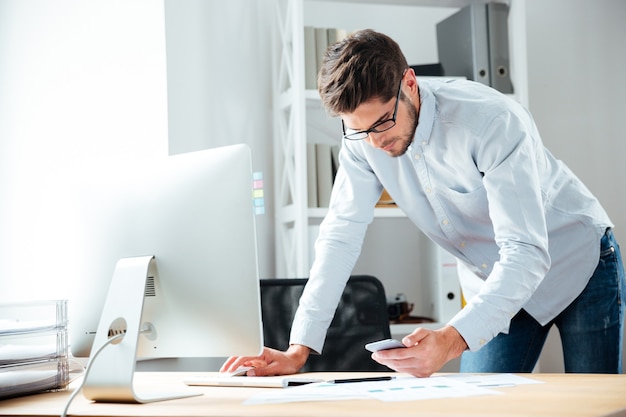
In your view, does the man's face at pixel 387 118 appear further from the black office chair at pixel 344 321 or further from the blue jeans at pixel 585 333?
the blue jeans at pixel 585 333

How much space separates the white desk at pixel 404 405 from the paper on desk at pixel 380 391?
0.04 metres

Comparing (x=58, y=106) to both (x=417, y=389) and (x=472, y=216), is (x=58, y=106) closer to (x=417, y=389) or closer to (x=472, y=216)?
(x=472, y=216)

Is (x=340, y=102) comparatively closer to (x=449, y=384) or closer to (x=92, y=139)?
(x=449, y=384)

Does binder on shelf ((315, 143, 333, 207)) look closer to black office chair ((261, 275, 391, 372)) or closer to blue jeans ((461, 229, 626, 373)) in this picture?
black office chair ((261, 275, 391, 372))

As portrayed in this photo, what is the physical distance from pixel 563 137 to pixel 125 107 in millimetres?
1835

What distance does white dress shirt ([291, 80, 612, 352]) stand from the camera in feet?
5.06

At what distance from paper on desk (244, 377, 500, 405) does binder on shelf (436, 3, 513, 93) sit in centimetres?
170

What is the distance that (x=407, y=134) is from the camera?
173 cm

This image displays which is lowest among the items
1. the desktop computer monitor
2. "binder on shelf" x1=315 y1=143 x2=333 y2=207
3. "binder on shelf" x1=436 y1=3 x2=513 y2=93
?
the desktop computer monitor

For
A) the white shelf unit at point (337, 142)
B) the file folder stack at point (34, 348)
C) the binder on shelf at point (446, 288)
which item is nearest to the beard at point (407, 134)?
the file folder stack at point (34, 348)

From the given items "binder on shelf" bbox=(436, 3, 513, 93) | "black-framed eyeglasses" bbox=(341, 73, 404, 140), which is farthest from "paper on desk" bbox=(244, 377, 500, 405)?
"binder on shelf" bbox=(436, 3, 513, 93)

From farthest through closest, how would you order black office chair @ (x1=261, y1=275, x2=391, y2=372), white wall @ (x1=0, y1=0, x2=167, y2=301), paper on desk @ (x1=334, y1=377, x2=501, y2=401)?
white wall @ (x1=0, y1=0, x2=167, y2=301), black office chair @ (x1=261, y1=275, x2=391, y2=372), paper on desk @ (x1=334, y1=377, x2=501, y2=401)

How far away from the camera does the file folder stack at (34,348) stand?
1375 millimetres

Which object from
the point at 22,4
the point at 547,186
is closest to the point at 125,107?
the point at 22,4
